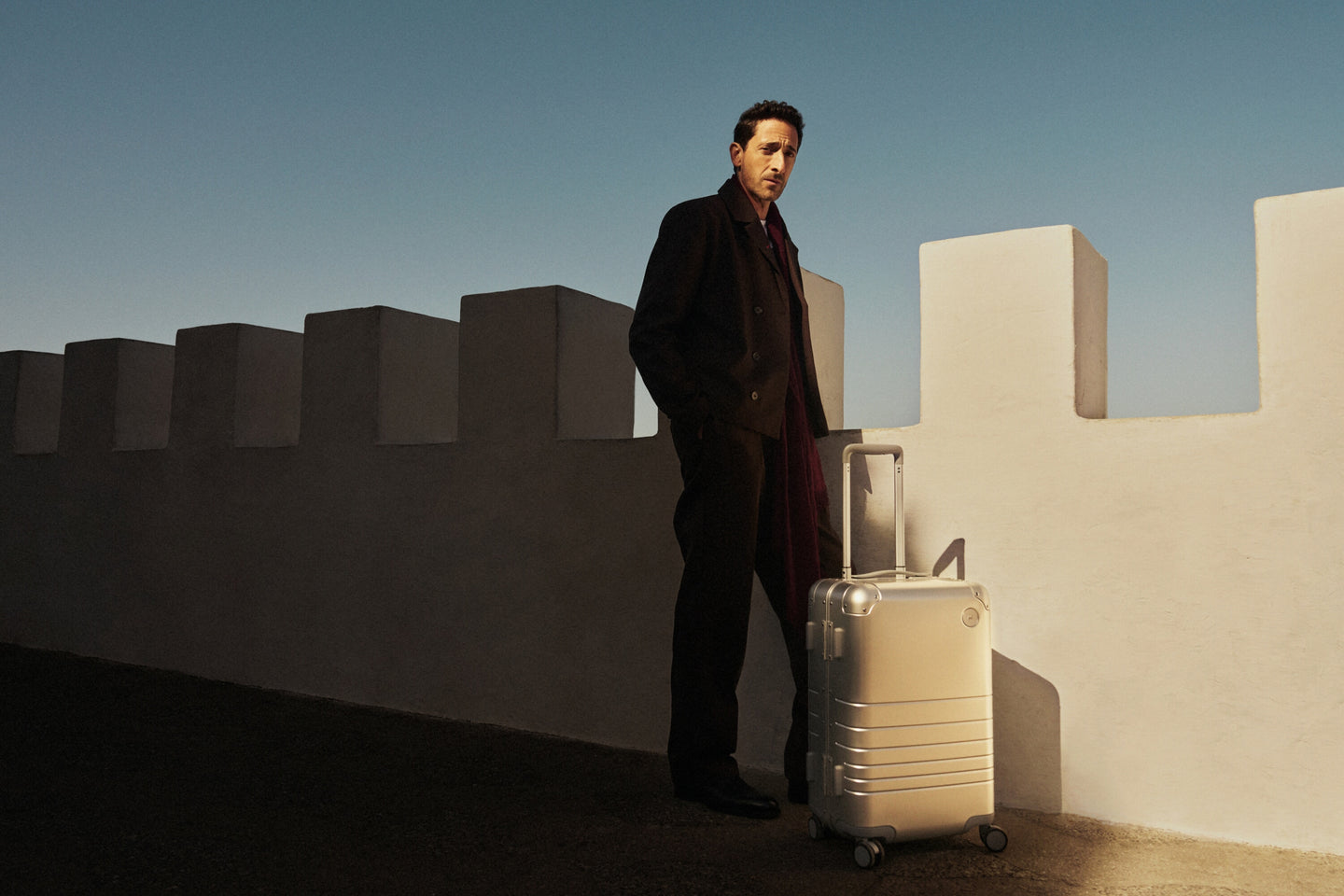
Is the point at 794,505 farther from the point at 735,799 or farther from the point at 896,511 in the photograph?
the point at 735,799

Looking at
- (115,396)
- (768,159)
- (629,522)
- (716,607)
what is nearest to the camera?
(716,607)

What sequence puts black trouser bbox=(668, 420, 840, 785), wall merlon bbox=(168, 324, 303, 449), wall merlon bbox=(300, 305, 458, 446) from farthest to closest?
wall merlon bbox=(168, 324, 303, 449) < wall merlon bbox=(300, 305, 458, 446) < black trouser bbox=(668, 420, 840, 785)

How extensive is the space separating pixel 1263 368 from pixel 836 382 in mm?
1466

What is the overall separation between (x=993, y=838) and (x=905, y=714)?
1.32 ft

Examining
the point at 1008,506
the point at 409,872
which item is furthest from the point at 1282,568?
the point at 409,872

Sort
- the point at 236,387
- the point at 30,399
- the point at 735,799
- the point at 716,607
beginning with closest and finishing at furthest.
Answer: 1. the point at 735,799
2. the point at 716,607
3. the point at 236,387
4. the point at 30,399

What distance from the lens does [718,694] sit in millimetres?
Result: 2777

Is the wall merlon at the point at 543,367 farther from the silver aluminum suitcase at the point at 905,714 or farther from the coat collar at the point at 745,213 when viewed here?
the silver aluminum suitcase at the point at 905,714

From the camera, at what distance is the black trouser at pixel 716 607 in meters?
2.74

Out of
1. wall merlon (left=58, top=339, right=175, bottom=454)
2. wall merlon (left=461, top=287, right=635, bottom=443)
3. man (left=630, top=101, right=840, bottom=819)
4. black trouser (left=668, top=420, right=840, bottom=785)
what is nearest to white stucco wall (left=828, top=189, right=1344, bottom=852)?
man (left=630, top=101, right=840, bottom=819)

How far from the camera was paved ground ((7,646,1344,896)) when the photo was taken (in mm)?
2209

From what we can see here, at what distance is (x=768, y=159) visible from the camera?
2.87m

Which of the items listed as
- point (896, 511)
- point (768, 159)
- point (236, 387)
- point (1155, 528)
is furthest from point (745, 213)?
point (236, 387)

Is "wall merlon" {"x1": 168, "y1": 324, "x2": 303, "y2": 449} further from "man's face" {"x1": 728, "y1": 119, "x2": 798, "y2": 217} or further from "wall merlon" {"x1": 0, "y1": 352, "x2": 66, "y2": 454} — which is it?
"man's face" {"x1": 728, "y1": 119, "x2": 798, "y2": 217}
